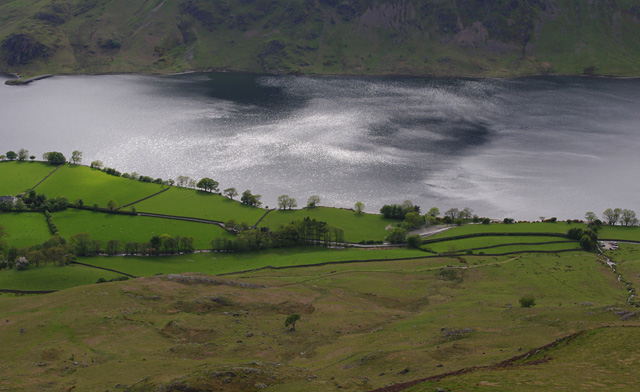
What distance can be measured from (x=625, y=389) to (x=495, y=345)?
19.0 m

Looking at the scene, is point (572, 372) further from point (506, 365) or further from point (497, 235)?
point (497, 235)

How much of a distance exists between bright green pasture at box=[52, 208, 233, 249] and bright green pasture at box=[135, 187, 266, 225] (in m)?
6.15

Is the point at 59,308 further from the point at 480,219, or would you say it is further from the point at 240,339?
the point at 480,219

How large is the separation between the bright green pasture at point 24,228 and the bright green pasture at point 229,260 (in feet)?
76.6

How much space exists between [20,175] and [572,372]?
655 feet

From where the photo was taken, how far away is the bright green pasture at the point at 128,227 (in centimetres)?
14625

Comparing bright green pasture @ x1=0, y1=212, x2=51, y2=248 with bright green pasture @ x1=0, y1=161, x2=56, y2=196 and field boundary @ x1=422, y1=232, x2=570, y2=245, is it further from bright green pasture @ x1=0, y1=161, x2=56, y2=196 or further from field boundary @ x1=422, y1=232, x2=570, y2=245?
field boundary @ x1=422, y1=232, x2=570, y2=245

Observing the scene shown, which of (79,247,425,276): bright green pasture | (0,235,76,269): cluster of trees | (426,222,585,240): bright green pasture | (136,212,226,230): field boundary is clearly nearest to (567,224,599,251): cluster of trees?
(426,222,585,240): bright green pasture

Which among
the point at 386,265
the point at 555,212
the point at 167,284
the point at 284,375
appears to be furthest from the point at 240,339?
the point at 555,212

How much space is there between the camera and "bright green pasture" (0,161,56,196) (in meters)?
176

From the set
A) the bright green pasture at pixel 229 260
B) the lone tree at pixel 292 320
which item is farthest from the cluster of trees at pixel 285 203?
the lone tree at pixel 292 320

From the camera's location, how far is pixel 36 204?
162750 mm

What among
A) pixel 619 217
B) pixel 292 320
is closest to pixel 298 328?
pixel 292 320

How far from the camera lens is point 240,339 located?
2982 inches
